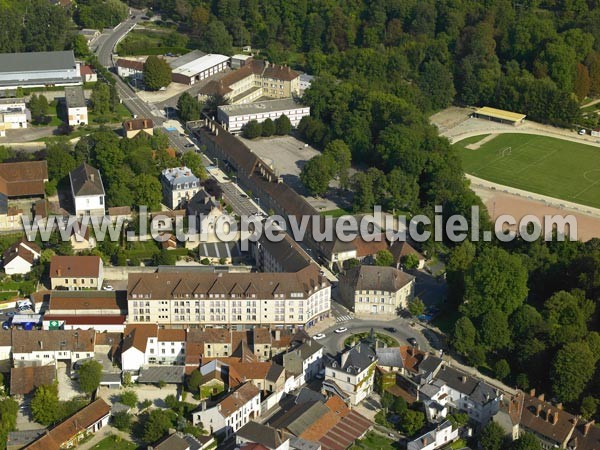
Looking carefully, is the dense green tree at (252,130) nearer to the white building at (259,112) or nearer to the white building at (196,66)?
the white building at (259,112)

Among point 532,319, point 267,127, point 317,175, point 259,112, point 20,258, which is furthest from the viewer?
point 259,112

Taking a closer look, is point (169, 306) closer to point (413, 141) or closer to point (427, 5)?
point (413, 141)

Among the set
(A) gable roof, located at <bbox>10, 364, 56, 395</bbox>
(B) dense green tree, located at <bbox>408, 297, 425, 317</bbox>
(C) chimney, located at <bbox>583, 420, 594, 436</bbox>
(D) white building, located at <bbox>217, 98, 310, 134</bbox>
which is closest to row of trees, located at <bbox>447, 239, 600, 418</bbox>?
(C) chimney, located at <bbox>583, 420, 594, 436</bbox>

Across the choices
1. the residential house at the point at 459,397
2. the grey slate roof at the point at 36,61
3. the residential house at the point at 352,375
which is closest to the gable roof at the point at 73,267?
the residential house at the point at 352,375

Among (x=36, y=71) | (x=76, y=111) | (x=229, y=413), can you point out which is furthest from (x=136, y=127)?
(x=229, y=413)

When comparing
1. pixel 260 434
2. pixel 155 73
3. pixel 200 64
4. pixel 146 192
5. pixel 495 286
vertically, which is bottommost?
pixel 260 434

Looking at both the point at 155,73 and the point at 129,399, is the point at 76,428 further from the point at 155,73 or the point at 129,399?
the point at 155,73

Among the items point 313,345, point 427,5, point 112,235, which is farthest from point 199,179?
point 427,5
